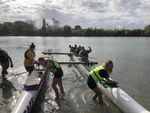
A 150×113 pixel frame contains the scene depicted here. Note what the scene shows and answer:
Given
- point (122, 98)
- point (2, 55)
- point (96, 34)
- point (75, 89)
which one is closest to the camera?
point (122, 98)

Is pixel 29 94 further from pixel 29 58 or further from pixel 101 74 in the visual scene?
pixel 29 58

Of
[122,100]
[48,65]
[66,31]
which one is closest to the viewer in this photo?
[122,100]

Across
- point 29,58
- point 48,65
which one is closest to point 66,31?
point 29,58

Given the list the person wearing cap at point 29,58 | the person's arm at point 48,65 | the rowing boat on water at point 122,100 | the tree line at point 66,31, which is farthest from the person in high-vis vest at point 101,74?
the tree line at point 66,31

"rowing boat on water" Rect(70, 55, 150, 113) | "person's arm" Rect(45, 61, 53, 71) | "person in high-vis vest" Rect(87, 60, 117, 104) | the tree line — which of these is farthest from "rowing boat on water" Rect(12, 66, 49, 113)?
the tree line

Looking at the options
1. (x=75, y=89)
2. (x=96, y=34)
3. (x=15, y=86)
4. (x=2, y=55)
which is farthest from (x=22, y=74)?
(x=96, y=34)

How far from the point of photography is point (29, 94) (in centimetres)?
1234

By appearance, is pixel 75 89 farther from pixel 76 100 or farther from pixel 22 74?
pixel 22 74

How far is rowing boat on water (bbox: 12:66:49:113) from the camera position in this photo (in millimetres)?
10938

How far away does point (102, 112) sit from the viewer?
12.9m

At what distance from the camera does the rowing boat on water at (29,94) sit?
1094 centimetres

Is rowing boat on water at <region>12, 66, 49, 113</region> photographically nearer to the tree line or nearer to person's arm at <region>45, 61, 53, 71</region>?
person's arm at <region>45, 61, 53, 71</region>

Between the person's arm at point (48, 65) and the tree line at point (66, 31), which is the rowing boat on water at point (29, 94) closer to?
the person's arm at point (48, 65)

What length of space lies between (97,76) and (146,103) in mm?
3329
